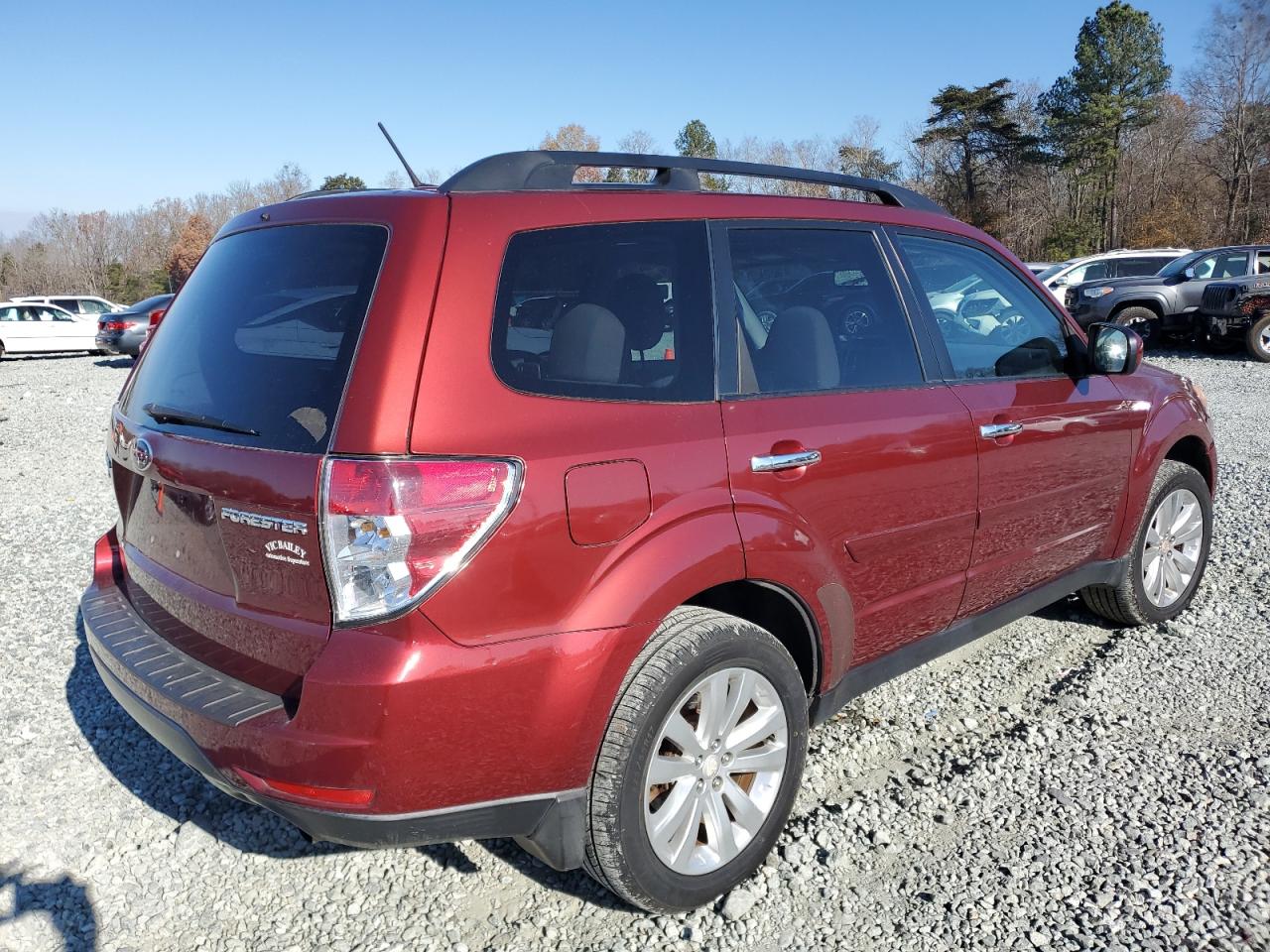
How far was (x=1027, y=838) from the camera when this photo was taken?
8.98 ft

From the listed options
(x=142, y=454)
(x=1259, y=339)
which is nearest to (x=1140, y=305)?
(x=1259, y=339)

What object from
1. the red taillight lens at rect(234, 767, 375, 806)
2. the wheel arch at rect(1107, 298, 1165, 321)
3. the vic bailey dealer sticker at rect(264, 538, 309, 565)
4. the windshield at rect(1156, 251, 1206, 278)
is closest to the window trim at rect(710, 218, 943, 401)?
the vic bailey dealer sticker at rect(264, 538, 309, 565)

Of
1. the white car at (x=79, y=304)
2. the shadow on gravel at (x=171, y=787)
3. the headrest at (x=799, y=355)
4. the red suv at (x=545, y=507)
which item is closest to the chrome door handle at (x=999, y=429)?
the red suv at (x=545, y=507)

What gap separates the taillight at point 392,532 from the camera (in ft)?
6.16

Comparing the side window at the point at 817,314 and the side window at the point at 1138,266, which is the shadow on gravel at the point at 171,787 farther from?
the side window at the point at 1138,266

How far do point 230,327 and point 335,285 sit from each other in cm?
44

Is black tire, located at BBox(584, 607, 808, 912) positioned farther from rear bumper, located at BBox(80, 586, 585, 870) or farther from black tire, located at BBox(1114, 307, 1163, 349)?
black tire, located at BBox(1114, 307, 1163, 349)

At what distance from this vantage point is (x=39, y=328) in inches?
938

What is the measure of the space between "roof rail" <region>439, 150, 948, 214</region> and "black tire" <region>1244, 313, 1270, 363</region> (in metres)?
14.7

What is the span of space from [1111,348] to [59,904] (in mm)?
3932

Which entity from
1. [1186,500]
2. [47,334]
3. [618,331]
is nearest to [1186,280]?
[1186,500]

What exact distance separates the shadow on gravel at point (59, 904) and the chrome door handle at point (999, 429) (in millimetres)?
2982

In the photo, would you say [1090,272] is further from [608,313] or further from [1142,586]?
[608,313]

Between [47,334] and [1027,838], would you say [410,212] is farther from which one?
[47,334]
